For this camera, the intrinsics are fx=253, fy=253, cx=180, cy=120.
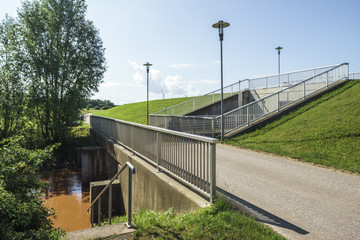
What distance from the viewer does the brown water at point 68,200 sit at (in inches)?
390

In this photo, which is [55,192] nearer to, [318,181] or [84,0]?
[318,181]

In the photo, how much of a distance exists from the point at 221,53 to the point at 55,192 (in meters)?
11.6

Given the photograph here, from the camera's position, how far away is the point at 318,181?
630cm

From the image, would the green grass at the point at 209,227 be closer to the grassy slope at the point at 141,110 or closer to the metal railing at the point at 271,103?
the metal railing at the point at 271,103

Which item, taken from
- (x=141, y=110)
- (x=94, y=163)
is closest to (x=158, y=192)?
(x=94, y=163)

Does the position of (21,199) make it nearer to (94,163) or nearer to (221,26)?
(94,163)

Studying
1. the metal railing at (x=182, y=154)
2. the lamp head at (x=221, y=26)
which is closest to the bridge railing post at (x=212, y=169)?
the metal railing at (x=182, y=154)

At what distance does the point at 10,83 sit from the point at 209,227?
22.4m

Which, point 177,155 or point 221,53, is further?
point 221,53

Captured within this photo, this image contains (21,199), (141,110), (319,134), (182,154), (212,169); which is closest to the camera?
(212,169)

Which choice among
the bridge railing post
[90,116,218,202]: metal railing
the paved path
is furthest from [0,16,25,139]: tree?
the bridge railing post

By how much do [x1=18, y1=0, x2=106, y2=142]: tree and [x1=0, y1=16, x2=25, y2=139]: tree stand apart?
651mm

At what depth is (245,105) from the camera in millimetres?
13984

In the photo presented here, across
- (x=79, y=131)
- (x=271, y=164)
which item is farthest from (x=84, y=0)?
(x=271, y=164)
